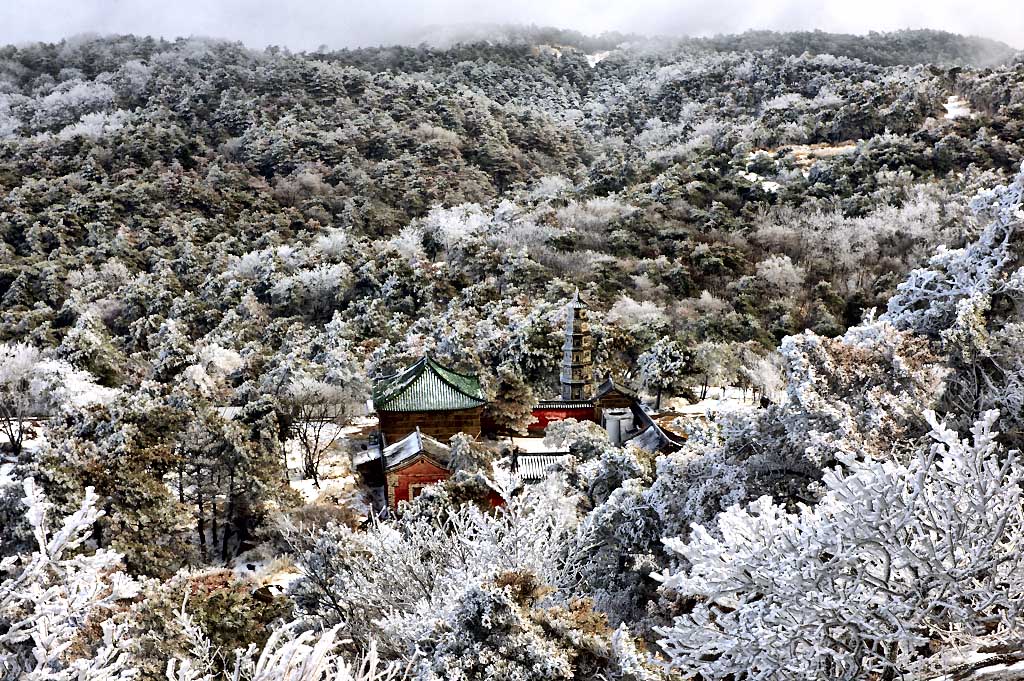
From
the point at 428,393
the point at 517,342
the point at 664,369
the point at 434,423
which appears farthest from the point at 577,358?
the point at 434,423

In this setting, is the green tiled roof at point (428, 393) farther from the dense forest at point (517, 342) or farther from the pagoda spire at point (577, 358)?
the pagoda spire at point (577, 358)

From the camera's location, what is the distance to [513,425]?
1994 centimetres

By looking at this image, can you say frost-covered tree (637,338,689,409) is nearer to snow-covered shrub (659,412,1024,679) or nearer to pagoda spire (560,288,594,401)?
pagoda spire (560,288,594,401)

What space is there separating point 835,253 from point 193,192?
1350 inches

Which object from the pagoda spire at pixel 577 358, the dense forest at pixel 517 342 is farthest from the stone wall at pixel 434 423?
the pagoda spire at pixel 577 358

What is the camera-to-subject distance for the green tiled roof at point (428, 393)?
60.8 feet

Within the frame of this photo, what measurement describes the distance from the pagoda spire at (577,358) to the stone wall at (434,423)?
4045mm

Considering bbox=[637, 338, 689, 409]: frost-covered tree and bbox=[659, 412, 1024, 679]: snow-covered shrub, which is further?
bbox=[637, 338, 689, 409]: frost-covered tree

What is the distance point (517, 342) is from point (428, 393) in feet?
23.8

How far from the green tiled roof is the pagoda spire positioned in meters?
3.54

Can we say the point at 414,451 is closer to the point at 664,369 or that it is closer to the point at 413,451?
the point at 413,451

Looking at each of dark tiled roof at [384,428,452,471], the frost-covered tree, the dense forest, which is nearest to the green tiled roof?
the dense forest

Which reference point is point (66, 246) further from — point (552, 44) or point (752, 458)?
point (552, 44)

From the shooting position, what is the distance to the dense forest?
3684 millimetres
